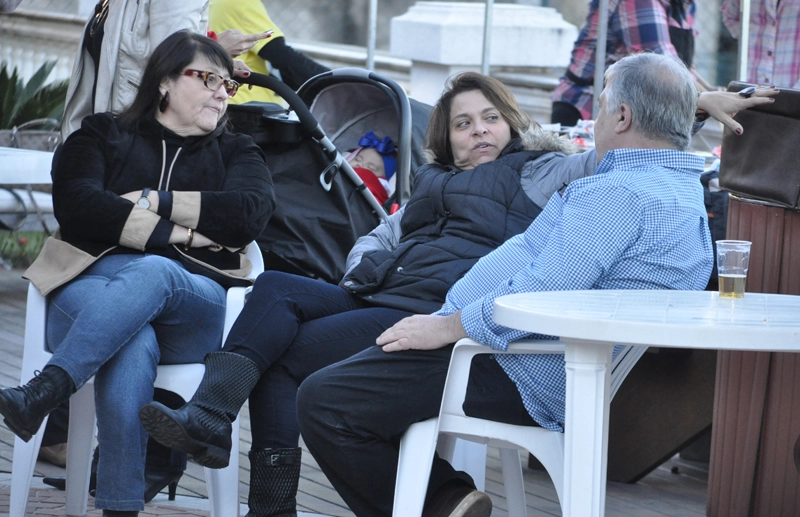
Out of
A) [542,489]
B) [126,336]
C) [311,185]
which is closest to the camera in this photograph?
[126,336]

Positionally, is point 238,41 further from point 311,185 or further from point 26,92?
point 26,92

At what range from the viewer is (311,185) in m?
3.87

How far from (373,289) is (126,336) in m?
0.68

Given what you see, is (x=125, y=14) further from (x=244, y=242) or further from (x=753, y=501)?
(x=753, y=501)

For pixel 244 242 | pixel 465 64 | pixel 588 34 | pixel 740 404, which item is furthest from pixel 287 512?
pixel 465 64

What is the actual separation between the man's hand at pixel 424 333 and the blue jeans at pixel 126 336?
0.62 m

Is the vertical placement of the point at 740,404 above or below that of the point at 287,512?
above

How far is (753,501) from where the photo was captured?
9.38ft

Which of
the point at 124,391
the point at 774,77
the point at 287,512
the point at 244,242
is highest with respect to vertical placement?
the point at 774,77

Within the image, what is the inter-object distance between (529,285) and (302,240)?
1.38 meters

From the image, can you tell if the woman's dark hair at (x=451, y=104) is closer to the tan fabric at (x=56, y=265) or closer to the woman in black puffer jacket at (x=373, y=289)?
the woman in black puffer jacket at (x=373, y=289)

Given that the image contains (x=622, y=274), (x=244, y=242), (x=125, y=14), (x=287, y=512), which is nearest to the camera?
(x=622, y=274)

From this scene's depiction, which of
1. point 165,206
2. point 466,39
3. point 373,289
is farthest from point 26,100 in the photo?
point 373,289

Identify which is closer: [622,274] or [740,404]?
[622,274]
